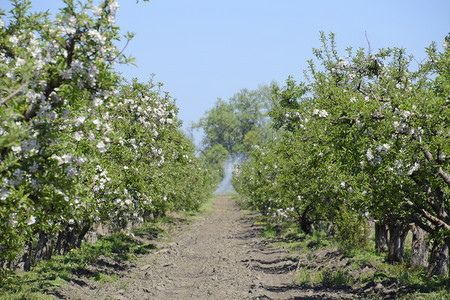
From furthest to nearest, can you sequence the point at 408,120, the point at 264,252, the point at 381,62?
the point at 264,252 → the point at 381,62 → the point at 408,120

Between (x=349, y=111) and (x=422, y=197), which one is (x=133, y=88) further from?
(x=422, y=197)

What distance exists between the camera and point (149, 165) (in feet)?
61.9

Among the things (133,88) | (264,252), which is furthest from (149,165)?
(264,252)

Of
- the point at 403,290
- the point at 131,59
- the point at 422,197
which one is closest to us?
the point at 131,59

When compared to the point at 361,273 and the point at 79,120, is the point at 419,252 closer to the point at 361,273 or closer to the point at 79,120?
the point at 361,273

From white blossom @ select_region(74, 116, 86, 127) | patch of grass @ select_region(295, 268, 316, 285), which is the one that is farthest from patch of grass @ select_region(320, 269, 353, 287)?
white blossom @ select_region(74, 116, 86, 127)

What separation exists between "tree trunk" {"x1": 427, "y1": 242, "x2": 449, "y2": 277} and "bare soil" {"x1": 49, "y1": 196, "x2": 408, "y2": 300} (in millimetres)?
2173

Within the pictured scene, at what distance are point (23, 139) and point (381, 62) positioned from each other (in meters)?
12.5

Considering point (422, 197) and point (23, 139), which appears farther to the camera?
point (422, 197)

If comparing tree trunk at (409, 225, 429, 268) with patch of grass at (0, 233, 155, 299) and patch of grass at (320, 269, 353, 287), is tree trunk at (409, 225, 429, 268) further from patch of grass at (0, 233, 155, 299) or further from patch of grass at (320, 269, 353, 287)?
patch of grass at (0, 233, 155, 299)

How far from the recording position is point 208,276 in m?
17.4

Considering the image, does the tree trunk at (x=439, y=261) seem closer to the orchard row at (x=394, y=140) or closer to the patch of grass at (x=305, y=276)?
the orchard row at (x=394, y=140)

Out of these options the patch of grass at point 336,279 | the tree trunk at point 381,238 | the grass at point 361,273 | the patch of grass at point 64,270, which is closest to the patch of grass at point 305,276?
the grass at point 361,273

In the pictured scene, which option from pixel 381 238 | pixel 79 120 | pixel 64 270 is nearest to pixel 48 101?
pixel 79 120
